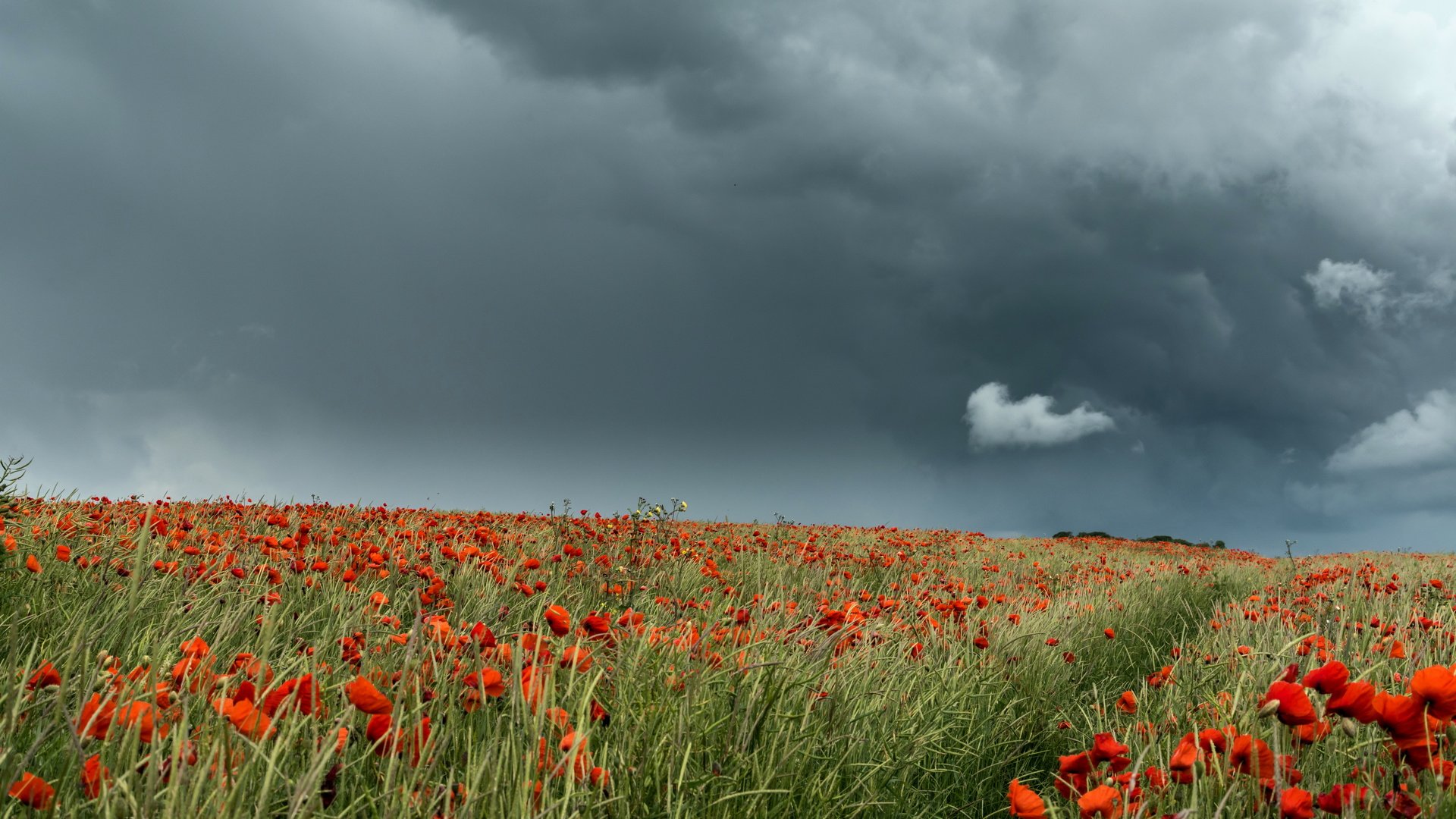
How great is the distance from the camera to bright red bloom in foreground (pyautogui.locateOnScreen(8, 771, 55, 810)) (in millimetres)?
1650

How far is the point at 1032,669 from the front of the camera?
504 centimetres

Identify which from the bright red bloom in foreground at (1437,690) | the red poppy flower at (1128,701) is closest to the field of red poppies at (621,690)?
the bright red bloom in foreground at (1437,690)

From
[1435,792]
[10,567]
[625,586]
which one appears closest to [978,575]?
[625,586]

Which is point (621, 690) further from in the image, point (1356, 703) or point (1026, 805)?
point (1356, 703)

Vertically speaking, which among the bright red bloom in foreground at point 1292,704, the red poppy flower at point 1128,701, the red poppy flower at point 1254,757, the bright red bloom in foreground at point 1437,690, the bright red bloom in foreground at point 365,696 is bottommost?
the red poppy flower at point 1128,701

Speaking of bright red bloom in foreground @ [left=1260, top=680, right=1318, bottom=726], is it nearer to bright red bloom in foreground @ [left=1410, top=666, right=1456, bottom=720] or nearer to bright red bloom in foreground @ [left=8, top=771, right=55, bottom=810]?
bright red bloom in foreground @ [left=1410, top=666, right=1456, bottom=720]

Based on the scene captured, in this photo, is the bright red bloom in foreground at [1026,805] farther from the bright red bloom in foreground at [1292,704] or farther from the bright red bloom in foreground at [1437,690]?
the bright red bloom in foreground at [1437,690]

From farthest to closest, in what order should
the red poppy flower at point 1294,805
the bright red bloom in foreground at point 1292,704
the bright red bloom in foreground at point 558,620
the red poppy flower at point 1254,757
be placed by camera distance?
the bright red bloom in foreground at point 558,620
the red poppy flower at point 1254,757
the bright red bloom in foreground at point 1292,704
the red poppy flower at point 1294,805

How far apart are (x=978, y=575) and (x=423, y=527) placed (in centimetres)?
660

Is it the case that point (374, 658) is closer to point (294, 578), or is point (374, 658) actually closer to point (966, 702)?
point (294, 578)

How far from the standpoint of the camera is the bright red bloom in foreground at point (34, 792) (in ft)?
→ 5.41

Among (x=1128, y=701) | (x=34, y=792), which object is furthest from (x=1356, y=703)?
(x=34, y=792)

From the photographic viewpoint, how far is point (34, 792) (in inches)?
65.8

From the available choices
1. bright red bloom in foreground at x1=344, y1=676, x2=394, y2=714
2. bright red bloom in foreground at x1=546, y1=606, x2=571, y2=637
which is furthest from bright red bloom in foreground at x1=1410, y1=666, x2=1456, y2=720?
bright red bloom in foreground at x1=344, y1=676, x2=394, y2=714
